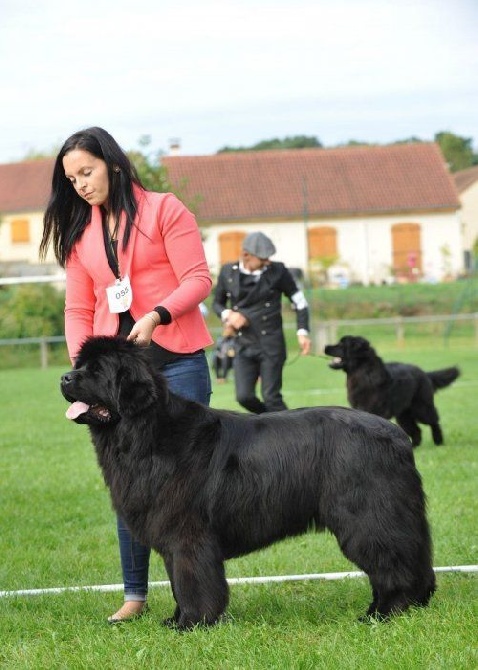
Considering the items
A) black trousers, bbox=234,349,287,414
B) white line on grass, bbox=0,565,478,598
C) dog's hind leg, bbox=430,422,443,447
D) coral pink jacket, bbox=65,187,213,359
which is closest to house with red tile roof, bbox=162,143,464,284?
dog's hind leg, bbox=430,422,443,447

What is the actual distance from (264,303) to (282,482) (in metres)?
5.62

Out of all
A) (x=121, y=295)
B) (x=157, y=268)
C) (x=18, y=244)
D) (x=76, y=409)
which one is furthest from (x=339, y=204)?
(x=76, y=409)

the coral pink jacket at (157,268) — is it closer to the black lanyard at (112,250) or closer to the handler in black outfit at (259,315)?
the black lanyard at (112,250)

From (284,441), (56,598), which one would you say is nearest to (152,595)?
(56,598)

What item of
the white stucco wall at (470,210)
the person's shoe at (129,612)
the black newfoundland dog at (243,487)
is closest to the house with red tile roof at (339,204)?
the white stucco wall at (470,210)

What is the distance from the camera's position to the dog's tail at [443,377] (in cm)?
1216

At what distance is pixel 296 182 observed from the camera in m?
46.2

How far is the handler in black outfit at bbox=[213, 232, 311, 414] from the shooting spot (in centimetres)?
990

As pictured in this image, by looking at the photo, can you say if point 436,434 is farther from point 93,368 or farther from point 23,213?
point 23,213

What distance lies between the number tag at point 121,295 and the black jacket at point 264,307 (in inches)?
204

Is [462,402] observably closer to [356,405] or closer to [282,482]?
[356,405]

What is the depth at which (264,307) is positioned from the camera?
1006 cm

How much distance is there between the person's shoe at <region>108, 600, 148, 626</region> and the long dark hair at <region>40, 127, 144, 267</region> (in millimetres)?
1713

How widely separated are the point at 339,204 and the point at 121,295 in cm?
4195
